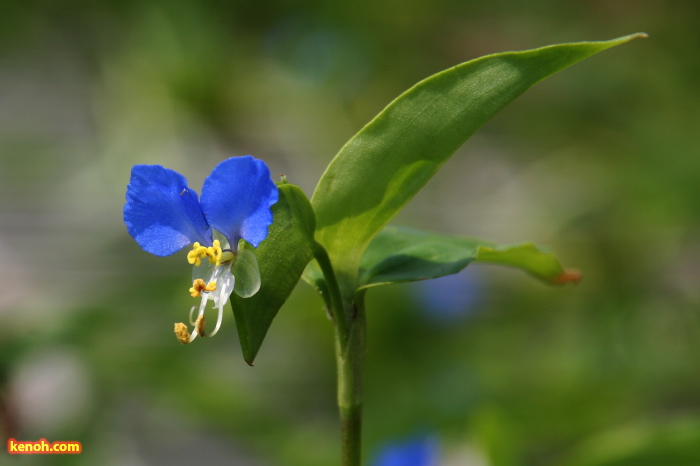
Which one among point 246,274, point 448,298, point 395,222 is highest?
point 246,274

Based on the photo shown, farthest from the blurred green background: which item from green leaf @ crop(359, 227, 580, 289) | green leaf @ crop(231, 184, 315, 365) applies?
green leaf @ crop(231, 184, 315, 365)

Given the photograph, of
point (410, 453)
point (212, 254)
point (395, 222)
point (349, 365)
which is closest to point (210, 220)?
point (212, 254)

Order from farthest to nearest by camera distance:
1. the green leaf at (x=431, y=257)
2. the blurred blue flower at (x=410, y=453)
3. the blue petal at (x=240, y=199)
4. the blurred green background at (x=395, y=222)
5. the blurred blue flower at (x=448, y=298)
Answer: the blurred blue flower at (x=448, y=298), the blurred green background at (x=395, y=222), the blurred blue flower at (x=410, y=453), the green leaf at (x=431, y=257), the blue petal at (x=240, y=199)

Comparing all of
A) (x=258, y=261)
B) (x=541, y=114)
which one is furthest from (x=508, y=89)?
(x=541, y=114)

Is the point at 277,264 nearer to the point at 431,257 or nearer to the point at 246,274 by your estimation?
the point at 246,274

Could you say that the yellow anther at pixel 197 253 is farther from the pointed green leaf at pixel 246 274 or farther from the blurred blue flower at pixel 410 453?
the blurred blue flower at pixel 410 453

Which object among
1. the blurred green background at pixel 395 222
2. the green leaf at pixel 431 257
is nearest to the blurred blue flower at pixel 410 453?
the blurred green background at pixel 395 222

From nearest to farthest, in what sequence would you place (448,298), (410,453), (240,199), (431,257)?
(240,199), (431,257), (410,453), (448,298)
